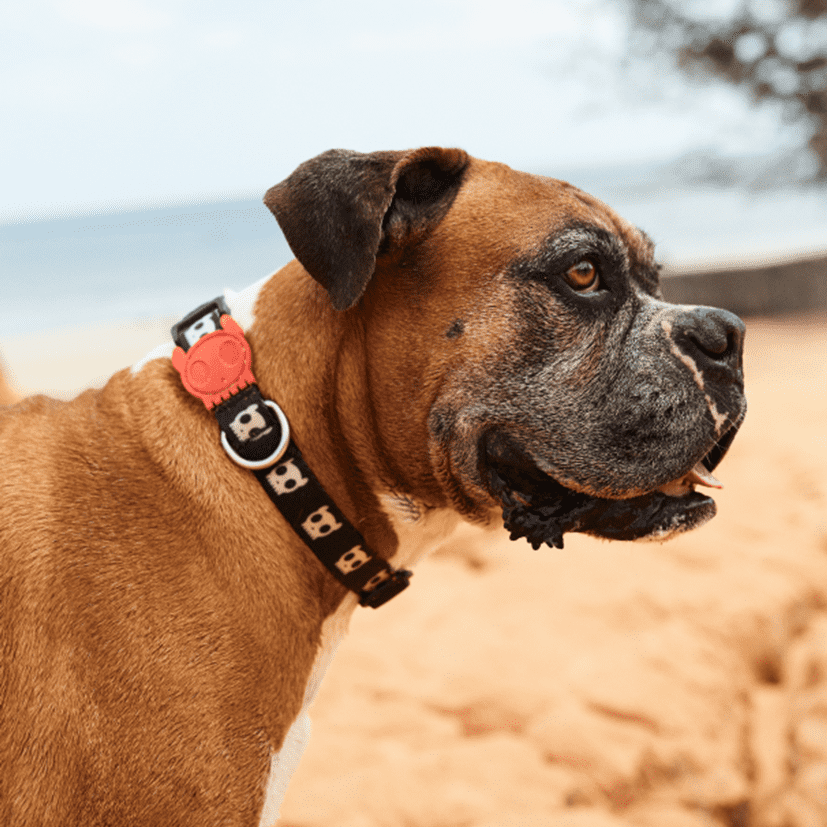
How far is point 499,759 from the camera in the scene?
3307mm

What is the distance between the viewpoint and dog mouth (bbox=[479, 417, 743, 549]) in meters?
2.24

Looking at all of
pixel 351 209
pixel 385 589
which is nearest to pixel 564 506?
pixel 385 589

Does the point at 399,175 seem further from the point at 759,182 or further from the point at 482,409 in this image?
the point at 759,182

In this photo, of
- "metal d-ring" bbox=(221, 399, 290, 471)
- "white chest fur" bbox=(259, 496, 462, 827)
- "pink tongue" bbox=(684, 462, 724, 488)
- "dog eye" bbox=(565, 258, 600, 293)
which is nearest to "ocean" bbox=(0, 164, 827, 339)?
"pink tongue" bbox=(684, 462, 724, 488)

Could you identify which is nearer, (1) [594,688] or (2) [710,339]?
(2) [710,339]

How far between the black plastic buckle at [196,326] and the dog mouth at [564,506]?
77 centimetres

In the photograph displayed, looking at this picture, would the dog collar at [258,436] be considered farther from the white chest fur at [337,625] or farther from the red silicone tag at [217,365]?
the white chest fur at [337,625]

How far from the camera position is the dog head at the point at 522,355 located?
7.18 feet

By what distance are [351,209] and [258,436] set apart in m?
0.61

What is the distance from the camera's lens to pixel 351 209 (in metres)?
2.08

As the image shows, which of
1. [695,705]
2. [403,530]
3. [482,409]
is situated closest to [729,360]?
[482,409]

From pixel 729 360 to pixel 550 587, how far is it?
238cm

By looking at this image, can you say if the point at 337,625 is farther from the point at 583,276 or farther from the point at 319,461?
the point at 583,276

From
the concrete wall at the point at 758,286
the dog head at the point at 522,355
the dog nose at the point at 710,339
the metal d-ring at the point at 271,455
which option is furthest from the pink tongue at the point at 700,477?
the concrete wall at the point at 758,286
